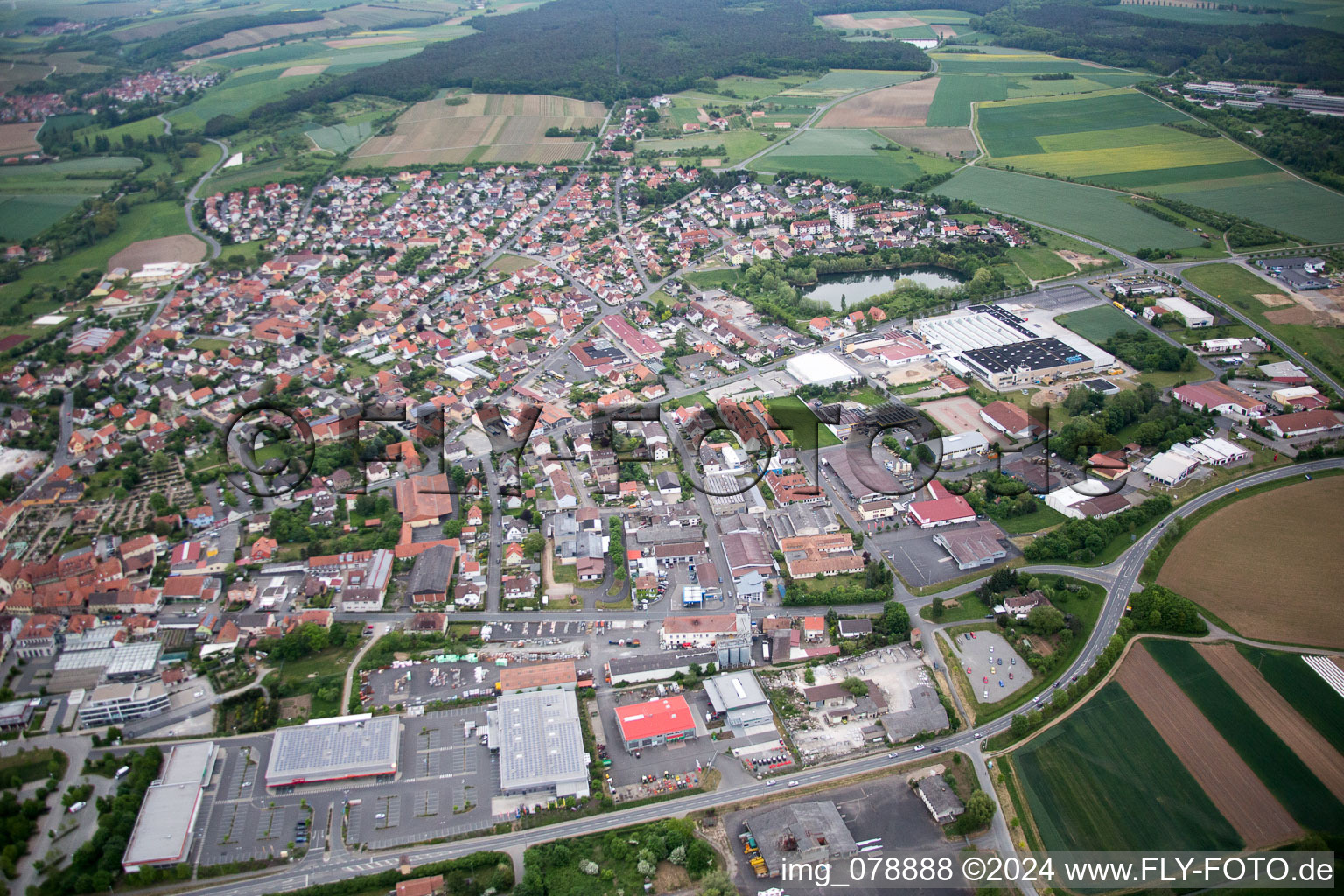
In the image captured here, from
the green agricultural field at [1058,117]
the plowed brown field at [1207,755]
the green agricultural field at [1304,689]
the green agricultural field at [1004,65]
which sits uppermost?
the green agricultural field at [1004,65]

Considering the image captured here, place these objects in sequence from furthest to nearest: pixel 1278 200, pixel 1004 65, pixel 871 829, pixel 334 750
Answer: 1. pixel 1004 65
2. pixel 1278 200
3. pixel 334 750
4. pixel 871 829

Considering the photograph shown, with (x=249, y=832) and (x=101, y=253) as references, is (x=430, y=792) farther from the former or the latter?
(x=101, y=253)

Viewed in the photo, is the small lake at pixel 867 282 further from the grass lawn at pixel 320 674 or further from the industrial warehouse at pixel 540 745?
the grass lawn at pixel 320 674

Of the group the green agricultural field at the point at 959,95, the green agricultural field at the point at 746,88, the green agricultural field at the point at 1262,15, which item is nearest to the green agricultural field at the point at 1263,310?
the green agricultural field at the point at 959,95

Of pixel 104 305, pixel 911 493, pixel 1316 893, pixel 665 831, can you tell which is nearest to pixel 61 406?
pixel 104 305

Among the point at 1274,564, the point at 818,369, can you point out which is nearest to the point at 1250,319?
the point at 1274,564
